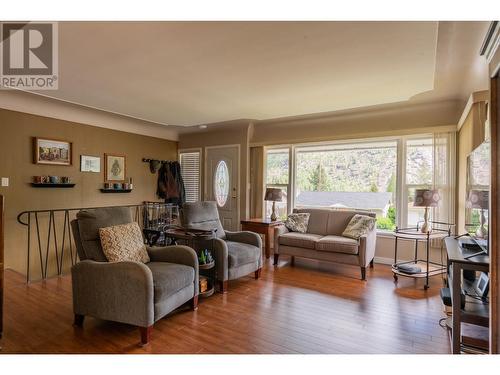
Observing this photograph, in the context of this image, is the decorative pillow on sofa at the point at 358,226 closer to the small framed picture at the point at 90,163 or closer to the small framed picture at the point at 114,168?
the small framed picture at the point at 114,168

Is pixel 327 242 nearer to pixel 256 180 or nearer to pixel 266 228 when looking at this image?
pixel 266 228

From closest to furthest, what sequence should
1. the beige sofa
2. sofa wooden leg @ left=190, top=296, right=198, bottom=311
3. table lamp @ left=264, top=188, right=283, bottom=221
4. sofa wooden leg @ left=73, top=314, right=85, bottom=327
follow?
sofa wooden leg @ left=73, top=314, right=85, bottom=327, sofa wooden leg @ left=190, top=296, right=198, bottom=311, the beige sofa, table lamp @ left=264, top=188, right=283, bottom=221

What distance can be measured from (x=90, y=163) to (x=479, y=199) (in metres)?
5.21

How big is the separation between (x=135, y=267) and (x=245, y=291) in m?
1.47

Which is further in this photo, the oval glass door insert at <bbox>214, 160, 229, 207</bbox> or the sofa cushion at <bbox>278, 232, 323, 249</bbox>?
the oval glass door insert at <bbox>214, 160, 229, 207</bbox>

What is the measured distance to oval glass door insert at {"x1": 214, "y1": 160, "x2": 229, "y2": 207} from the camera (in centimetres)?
584

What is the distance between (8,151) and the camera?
3828 mm

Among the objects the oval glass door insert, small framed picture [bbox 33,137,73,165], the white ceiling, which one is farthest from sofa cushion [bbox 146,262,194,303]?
the oval glass door insert

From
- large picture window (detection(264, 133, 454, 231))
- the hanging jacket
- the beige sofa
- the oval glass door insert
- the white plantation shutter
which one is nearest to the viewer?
the beige sofa

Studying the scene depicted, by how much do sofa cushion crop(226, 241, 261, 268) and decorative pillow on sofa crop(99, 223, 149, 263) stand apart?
3.14 feet

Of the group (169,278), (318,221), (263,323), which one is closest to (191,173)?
(318,221)

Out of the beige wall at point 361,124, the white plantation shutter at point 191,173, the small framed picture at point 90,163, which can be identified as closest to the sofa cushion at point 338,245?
the beige wall at point 361,124

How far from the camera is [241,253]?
3.40 meters

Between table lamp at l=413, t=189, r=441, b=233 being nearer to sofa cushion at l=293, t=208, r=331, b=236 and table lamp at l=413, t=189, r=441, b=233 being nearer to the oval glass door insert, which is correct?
sofa cushion at l=293, t=208, r=331, b=236
